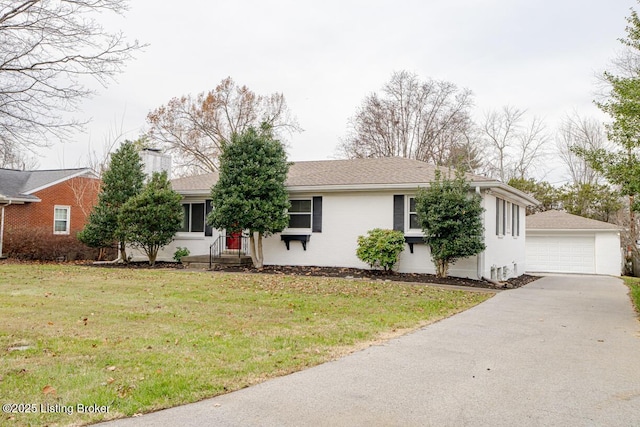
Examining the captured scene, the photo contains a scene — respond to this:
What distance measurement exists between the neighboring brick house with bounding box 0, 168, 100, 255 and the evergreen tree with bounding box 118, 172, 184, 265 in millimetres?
5568

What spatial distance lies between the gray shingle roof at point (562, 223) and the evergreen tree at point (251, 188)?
13.9 metres

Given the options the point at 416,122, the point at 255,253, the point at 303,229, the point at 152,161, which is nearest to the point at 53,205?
the point at 152,161

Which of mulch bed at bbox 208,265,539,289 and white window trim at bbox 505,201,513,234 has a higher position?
white window trim at bbox 505,201,513,234

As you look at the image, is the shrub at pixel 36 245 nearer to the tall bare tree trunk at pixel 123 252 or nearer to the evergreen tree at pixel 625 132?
the tall bare tree trunk at pixel 123 252

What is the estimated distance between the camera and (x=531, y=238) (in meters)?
23.9

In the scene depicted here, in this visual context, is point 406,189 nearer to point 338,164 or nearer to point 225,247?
point 338,164

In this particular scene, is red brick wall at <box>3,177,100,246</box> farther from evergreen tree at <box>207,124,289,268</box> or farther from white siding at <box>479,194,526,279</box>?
white siding at <box>479,194,526,279</box>

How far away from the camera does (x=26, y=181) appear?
2470 centimetres

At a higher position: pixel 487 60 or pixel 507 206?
pixel 487 60

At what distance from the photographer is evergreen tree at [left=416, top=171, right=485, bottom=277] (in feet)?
45.1

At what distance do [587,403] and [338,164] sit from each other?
1569 centimetres

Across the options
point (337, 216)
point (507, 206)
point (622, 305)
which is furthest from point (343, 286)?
point (507, 206)

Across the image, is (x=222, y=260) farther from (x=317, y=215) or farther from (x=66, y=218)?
(x=66, y=218)

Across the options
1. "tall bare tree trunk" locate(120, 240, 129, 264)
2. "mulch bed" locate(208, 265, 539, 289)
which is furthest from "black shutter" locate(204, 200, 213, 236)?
"tall bare tree trunk" locate(120, 240, 129, 264)
